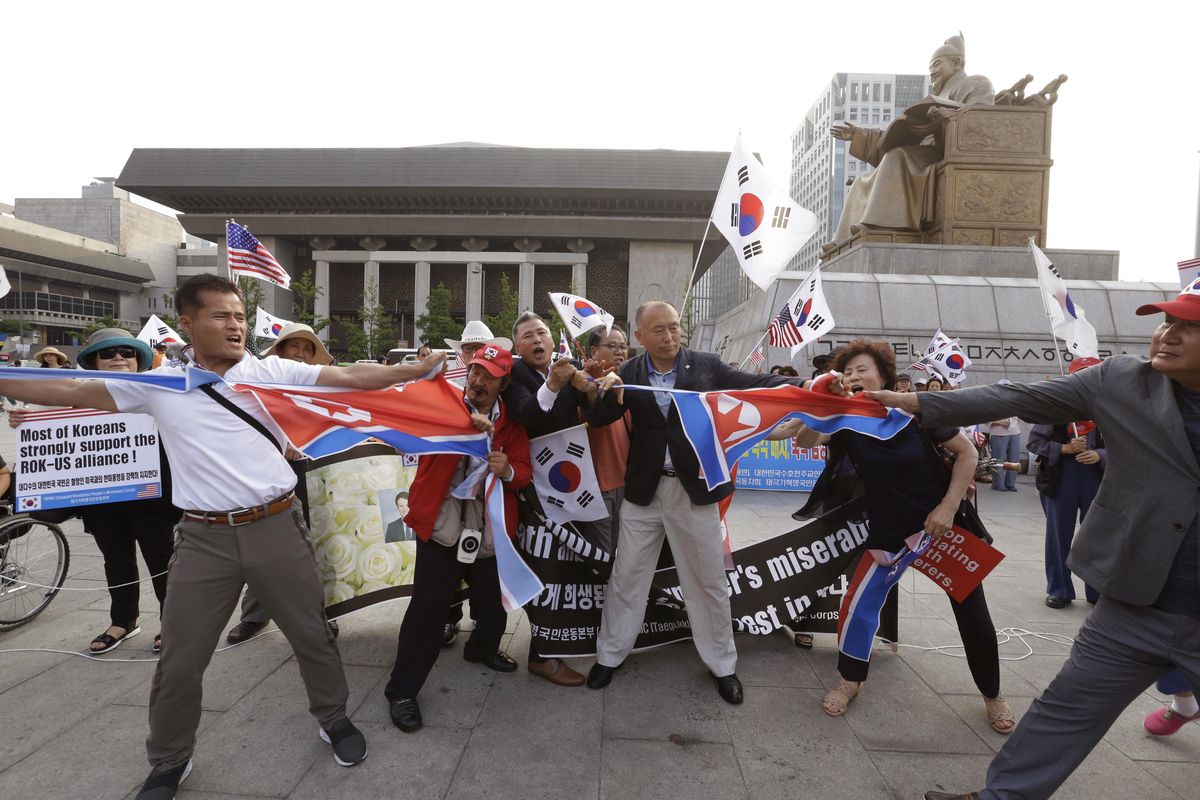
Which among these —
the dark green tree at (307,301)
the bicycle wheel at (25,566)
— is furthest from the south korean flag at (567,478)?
the dark green tree at (307,301)

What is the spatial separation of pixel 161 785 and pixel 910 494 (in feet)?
12.0

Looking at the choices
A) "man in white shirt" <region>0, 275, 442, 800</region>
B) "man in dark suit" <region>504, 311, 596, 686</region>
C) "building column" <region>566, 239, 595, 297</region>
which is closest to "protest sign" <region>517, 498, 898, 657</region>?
"man in dark suit" <region>504, 311, 596, 686</region>

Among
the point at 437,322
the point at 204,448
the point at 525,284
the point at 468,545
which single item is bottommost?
the point at 468,545

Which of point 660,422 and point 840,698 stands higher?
point 660,422

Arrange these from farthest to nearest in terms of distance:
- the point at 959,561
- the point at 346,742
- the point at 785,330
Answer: the point at 785,330 < the point at 959,561 < the point at 346,742

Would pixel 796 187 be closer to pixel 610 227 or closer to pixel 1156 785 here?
pixel 610 227

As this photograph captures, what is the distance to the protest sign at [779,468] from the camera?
927 cm

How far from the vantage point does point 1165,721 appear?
→ 3.15 metres

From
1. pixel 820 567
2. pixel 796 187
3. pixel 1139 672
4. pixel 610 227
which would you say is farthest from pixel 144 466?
pixel 796 187

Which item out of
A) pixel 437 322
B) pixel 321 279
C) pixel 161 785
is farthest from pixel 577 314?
pixel 321 279

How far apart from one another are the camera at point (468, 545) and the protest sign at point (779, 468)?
21.4ft

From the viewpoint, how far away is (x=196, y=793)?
103 inches

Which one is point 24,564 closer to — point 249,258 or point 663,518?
point 249,258

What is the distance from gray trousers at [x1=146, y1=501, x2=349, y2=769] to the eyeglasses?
6.99ft
